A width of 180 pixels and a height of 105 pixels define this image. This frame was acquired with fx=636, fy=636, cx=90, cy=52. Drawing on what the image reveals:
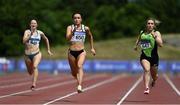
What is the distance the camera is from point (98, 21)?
4053 inches

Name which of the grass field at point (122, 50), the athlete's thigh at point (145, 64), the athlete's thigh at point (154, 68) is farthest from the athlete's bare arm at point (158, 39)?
the grass field at point (122, 50)

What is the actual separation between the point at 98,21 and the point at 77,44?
286 ft

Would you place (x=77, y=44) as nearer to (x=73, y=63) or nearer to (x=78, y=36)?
(x=78, y=36)

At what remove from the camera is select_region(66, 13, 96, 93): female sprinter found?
15.6 m

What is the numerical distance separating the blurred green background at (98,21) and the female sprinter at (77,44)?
48452 mm

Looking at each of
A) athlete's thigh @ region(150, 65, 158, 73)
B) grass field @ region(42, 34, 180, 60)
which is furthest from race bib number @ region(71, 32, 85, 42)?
grass field @ region(42, 34, 180, 60)

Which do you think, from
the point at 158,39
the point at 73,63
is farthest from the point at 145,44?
the point at 73,63

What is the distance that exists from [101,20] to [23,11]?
31.3 metres

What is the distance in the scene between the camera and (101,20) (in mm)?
102438

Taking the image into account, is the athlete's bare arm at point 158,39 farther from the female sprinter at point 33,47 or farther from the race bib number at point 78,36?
the female sprinter at point 33,47

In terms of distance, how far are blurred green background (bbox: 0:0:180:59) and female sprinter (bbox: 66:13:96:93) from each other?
1908 inches

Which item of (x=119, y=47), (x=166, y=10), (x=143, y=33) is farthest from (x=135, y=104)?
(x=166, y=10)

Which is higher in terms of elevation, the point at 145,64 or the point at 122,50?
the point at 145,64

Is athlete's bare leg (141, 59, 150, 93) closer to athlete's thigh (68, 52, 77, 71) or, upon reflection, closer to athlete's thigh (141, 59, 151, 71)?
athlete's thigh (141, 59, 151, 71)
